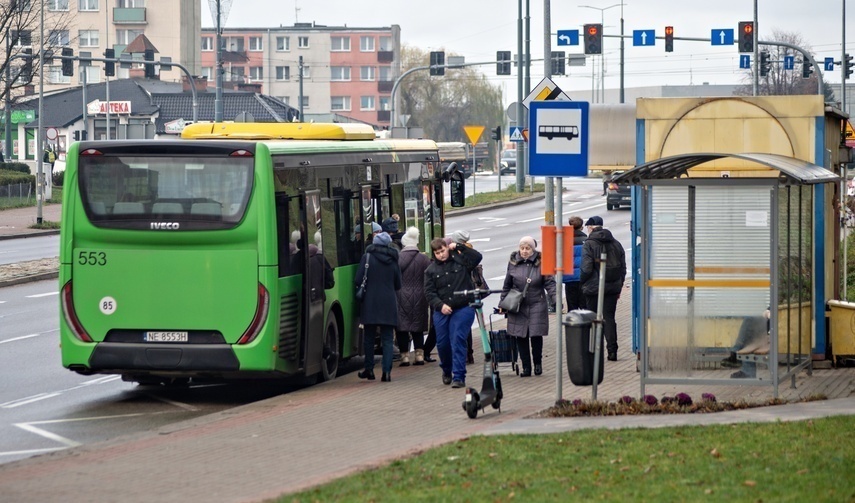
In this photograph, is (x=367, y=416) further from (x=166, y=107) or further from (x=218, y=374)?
(x=166, y=107)

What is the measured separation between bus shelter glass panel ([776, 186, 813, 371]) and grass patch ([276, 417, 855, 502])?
2.73 m

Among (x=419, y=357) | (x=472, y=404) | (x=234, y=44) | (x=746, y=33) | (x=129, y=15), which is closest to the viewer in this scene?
(x=472, y=404)

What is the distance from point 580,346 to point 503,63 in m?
41.9

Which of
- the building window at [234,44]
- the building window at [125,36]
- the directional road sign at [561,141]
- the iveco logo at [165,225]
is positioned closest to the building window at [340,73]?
the building window at [234,44]

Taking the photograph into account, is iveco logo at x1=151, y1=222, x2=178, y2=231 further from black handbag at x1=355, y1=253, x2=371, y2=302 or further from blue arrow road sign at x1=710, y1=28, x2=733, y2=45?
blue arrow road sign at x1=710, y1=28, x2=733, y2=45

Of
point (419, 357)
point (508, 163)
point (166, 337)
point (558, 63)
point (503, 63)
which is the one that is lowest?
point (419, 357)

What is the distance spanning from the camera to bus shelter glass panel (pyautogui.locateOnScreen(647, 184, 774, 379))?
1273cm

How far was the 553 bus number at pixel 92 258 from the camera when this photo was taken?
13.7m

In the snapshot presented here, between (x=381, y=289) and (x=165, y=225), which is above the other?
(x=165, y=225)

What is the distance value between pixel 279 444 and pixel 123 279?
11.6ft

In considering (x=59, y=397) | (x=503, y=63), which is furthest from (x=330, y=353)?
(x=503, y=63)

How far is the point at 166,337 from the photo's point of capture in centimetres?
1367

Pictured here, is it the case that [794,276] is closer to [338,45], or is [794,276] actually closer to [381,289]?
[381,289]

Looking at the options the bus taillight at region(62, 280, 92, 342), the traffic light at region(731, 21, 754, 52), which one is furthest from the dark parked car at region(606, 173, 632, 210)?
the bus taillight at region(62, 280, 92, 342)
